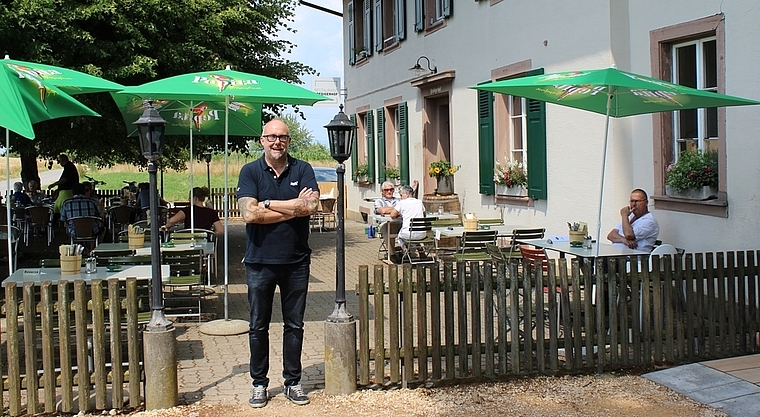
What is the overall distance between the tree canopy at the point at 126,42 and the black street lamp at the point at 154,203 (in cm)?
576

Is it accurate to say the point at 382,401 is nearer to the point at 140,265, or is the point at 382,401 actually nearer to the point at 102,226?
the point at 140,265

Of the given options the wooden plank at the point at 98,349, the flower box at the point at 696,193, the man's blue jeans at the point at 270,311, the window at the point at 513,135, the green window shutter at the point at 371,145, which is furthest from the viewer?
the green window shutter at the point at 371,145

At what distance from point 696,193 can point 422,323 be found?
4.15m

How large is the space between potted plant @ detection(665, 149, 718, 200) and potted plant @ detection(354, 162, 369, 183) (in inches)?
504

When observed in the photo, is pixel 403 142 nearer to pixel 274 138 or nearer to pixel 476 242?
pixel 476 242

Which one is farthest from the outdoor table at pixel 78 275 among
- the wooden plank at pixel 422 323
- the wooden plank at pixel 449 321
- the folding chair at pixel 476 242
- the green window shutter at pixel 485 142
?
the green window shutter at pixel 485 142

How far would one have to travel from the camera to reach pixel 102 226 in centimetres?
1343

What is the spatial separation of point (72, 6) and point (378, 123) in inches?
370

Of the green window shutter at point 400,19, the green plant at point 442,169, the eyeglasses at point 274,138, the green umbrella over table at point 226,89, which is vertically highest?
the green window shutter at point 400,19

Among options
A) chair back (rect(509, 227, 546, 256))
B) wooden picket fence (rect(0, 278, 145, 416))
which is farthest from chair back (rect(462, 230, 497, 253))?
wooden picket fence (rect(0, 278, 145, 416))

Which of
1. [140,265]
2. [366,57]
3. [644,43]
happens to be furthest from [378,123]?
[140,265]

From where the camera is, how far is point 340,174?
5973 millimetres

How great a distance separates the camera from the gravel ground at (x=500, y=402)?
5488 millimetres

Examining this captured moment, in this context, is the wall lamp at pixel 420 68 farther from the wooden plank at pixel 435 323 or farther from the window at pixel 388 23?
the wooden plank at pixel 435 323
